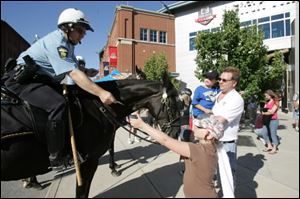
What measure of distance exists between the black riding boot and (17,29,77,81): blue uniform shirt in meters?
0.56

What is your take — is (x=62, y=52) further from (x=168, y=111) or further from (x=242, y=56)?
(x=242, y=56)

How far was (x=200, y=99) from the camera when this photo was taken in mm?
5973

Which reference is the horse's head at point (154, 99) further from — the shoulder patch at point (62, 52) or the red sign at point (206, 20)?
the red sign at point (206, 20)

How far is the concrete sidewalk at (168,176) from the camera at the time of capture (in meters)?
3.86

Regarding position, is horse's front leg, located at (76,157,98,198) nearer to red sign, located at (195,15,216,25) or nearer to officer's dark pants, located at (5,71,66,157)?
officer's dark pants, located at (5,71,66,157)

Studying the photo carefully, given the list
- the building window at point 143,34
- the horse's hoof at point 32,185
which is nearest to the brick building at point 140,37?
the building window at point 143,34

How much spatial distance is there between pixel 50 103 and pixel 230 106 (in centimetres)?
218

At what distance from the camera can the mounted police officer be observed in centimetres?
306

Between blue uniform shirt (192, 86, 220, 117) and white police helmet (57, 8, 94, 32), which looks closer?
white police helmet (57, 8, 94, 32)

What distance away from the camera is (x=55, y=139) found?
10.1ft

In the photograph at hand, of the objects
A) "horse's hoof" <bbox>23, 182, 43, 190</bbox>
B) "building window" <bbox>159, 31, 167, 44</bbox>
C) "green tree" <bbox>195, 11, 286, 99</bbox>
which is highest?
"building window" <bbox>159, 31, 167, 44</bbox>

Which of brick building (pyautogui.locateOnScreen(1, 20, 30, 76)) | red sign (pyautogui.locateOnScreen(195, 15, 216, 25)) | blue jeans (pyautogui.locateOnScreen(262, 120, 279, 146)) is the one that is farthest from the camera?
brick building (pyautogui.locateOnScreen(1, 20, 30, 76))

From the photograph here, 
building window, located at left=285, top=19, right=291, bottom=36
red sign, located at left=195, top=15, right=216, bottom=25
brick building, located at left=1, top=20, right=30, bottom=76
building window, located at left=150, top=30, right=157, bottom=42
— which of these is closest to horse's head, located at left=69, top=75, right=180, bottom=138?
building window, located at left=285, top=19, right=291, bottom=36

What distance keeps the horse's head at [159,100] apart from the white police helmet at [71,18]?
49.5 inches
